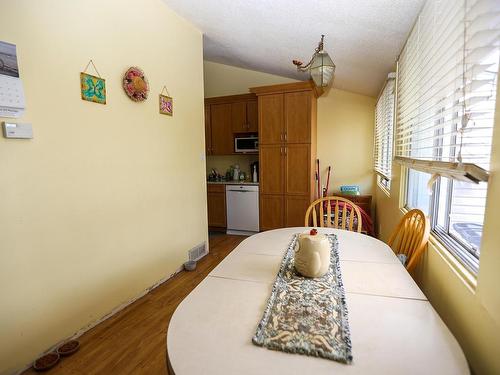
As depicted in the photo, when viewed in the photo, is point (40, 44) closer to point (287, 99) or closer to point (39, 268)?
point (39, 268)

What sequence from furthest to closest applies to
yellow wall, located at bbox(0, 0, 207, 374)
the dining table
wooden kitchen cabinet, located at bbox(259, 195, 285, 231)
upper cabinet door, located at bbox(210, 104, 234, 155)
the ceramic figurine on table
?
upper cabinet door, located at bbox(210, 104, 234, 155) < wooden kitchen cabinet, located at bbox(259, 195, 285, 231) < yellow wall, located at bbox(0, 0, 207, 374) < the ceramic figurine on table < the dining table

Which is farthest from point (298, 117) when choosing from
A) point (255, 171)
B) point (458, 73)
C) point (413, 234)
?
point (458, 73)

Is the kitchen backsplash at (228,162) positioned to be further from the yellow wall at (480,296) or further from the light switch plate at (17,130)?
the yellow wall at (480,296)

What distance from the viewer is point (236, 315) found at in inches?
34.6

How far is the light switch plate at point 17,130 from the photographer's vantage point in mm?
1391

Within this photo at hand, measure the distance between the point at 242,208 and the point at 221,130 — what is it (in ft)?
A: 4.33

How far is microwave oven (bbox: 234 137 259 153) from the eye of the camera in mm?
4141

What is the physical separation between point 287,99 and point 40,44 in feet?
9.21

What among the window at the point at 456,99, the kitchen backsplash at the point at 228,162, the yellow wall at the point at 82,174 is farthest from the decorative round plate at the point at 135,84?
the kitchen backsplash at the point at 228,162

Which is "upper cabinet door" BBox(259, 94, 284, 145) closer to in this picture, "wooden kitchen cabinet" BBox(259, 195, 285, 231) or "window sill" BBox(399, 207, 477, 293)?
"wooden kitchen cabinet" BBox(259, 195, 285, 231)

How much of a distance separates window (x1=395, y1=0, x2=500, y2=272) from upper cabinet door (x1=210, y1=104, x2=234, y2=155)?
2.79 meters

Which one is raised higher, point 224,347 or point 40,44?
point 40,44

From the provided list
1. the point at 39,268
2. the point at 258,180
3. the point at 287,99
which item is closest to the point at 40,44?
the point at 39,268

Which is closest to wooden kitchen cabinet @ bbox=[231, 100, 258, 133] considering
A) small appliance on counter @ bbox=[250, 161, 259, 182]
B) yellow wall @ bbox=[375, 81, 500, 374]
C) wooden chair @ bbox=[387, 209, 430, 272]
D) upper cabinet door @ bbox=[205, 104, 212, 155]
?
upper cabinet door @ bbox=[205, 104, 212, 155]
